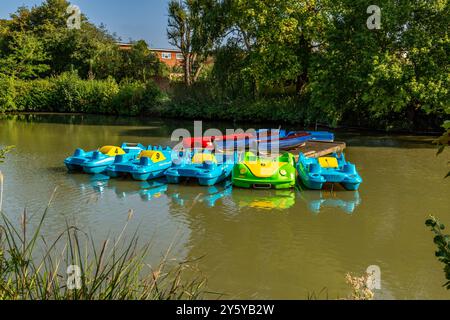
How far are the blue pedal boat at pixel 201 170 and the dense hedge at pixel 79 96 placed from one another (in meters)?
24.3

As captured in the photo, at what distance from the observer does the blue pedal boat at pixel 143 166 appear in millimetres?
13344

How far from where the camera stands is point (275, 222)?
392 inches

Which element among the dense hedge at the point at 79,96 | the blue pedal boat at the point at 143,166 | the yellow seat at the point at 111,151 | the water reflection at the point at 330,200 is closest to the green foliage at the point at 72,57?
the dense hedge at the point at 79,96

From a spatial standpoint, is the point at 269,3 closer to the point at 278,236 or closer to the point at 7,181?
the point at 7,181

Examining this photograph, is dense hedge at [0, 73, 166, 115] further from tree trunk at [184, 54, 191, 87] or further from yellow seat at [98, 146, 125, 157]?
yellow seat at [98, 146, 125, 157]

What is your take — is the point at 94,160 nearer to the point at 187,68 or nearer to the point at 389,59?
the point at 389,59

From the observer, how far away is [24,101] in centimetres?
3994

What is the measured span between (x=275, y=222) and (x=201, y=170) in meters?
3.50

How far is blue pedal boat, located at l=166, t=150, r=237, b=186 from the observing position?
12844mm

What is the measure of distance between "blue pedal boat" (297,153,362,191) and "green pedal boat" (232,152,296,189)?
1.48 feet

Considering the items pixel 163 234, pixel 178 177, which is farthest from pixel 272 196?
pixel 163 234

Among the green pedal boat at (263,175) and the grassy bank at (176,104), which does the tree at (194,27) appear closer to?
the grassy bank at (176,104)
